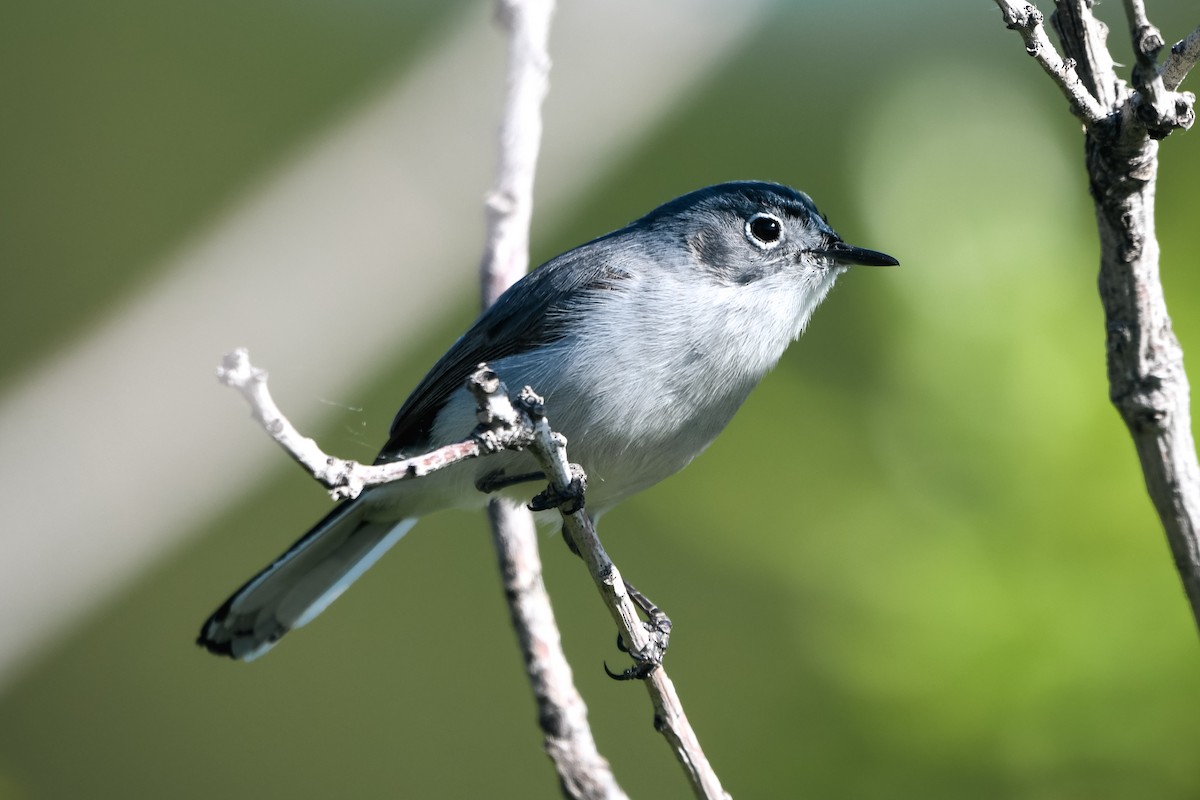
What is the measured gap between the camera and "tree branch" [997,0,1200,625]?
1.50 metres

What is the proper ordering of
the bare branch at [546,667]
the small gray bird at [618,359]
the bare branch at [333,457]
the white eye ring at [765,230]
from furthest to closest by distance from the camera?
the white eye ring at [765,230], the small gray bird at [618,359], the bare branch at [546,667], the bare branch at [333,457]

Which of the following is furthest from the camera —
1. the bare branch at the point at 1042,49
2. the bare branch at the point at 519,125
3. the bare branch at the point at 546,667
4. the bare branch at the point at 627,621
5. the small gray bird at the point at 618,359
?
the bare branch at the point at 519,125

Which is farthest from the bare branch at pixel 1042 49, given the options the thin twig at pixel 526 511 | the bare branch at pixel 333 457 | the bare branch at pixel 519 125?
the bare branch at pixel 519 125

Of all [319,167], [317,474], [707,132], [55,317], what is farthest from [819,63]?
[317,474]

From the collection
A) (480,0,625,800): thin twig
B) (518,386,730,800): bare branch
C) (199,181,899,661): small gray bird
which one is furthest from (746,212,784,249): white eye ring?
(518,386,730,800): bare branch

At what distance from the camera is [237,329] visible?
9.73 ft

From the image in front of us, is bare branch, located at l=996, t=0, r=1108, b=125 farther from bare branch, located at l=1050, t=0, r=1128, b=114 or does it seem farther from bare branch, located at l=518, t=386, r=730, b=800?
bare branch, located at l=518, t=386, r=730, b=800

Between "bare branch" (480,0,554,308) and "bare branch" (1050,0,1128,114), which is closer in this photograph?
"bare branch" (1050,0,1128,114)

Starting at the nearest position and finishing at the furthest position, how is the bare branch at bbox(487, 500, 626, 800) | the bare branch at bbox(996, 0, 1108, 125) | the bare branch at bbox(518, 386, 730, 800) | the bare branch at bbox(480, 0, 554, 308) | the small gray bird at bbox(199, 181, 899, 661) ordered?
the bare branch at bbox(996, 0, 1108, 125)
the bare branch at bbox(518, 386, 730, 800)
the bare branch at bbox(487, 500, 626, 800)
the small gray bird at bbox(199, 181, 899, 661)
the bare branch at bbox(480, 0, 554, 308)

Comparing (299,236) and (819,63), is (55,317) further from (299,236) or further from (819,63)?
(819,63)

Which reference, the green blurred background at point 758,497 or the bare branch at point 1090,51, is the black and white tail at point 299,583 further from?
the bare branch at point 1090,51

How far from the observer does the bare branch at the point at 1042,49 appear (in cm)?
145

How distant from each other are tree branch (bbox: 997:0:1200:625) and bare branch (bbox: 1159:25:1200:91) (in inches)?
0.9

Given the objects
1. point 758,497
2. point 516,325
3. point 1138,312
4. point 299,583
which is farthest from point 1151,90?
point 299,583
